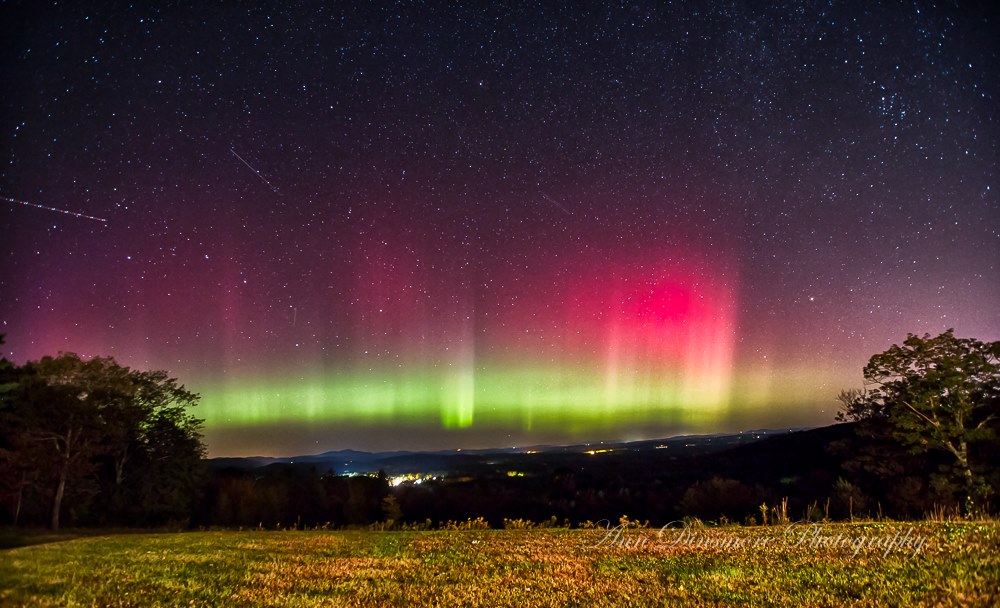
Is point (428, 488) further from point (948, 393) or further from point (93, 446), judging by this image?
point (948, 393)

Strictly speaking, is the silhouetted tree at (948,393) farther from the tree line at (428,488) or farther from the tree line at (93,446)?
the tree line at (93,446)

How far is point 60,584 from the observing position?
8898 millimetres

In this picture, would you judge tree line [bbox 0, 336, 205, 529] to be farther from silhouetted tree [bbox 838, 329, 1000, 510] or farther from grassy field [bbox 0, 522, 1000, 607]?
silhouetted tree [bbox 838, 329, 1000, 510]

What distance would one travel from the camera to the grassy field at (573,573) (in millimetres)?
6828

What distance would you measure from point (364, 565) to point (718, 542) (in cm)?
821

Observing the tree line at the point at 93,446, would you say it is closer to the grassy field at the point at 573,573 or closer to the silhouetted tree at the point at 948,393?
the grassy field at the point at 573,573

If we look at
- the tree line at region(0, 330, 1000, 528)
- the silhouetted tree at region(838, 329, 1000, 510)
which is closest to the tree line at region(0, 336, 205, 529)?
the tree line at region(0, 330, 1000, 528)

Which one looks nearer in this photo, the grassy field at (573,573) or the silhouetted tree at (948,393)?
the grassy field at (573,573)

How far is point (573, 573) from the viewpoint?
8.93 meters

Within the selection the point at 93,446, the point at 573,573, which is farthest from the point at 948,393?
the point at 93,446

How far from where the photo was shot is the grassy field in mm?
6828

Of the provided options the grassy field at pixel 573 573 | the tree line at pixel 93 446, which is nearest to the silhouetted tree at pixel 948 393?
the grassy field at pixel 573 573

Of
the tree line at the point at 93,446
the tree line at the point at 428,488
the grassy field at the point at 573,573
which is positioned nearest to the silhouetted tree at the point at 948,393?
the tree line at the point at 428,488

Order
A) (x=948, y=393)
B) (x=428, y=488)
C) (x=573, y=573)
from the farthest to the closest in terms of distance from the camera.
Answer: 1. (x=428, y=488)
2. (x=948, y=393)
3. (x=573, y=573)
